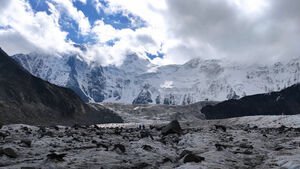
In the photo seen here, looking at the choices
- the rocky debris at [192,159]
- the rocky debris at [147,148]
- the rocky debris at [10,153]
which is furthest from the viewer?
the rocky debris at [147,148]

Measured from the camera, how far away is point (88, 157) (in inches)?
1191

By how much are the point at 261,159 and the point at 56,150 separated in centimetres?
1443

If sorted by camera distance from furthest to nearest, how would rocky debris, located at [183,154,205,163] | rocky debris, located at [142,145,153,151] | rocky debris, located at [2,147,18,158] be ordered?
rocky debris, located at [142,145,153,151], rocky debris, located at [2,147,18,158], rocky debris, located at [183,154,205,163]

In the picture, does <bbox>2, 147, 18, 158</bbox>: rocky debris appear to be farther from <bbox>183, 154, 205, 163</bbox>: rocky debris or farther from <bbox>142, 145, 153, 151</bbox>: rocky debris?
<bbox>183, 154, 205, 163</bbox>: rocky debris

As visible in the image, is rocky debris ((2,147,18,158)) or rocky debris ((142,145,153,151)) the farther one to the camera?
rocky debris ((142,145,153,151))

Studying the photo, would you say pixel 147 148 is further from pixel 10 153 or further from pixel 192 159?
pixel 10 153

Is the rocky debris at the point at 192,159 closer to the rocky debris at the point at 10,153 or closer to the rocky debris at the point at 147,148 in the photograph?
the rocky debris at the point at 147,148

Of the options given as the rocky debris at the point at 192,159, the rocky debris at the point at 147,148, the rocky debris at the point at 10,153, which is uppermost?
the rocky debris at the point at 147,148

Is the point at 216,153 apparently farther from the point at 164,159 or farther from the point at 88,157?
the point at 88,157

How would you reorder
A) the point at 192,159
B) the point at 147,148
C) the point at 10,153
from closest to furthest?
the point at 192,159 → the point at 10,153 → the point at 147,148

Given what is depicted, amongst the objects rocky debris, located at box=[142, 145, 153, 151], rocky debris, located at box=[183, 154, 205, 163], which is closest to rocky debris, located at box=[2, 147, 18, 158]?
rocky debris, located at box=[142, 145, 153, 151]

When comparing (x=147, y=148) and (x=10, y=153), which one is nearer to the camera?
(x=10, y=153)

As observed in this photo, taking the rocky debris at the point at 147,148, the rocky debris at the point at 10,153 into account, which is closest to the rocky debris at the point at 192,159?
the rocky debris at the point at 147,148

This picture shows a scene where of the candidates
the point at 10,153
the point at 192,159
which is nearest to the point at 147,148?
the point at 192,159
